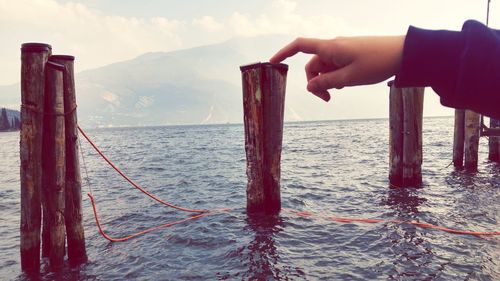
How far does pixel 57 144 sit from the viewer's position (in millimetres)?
5371

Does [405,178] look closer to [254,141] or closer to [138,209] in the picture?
[254,141]

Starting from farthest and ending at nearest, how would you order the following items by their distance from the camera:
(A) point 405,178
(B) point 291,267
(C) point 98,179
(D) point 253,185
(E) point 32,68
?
(C) point 98,179 → (A) point 405,178 → (D) point 253,185 → (B) point 291,267 → (E) point 32,68

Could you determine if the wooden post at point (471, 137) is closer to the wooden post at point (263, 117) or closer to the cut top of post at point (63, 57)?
the wooden post at point (263, 117)

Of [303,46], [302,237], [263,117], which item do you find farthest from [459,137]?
[303,46]

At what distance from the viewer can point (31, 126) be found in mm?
5156

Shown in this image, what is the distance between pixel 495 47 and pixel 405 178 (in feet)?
33.9

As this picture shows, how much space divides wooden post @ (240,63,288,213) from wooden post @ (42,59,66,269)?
11.6 feet

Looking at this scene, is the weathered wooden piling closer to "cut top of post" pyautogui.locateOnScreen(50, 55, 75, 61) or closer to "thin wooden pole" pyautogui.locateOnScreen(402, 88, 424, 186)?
"thin wooden pole" pyautogui.locateOnScreen(402, 88, 424, 186)

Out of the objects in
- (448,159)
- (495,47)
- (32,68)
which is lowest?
(448,159)

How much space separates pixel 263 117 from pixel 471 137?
911 cm

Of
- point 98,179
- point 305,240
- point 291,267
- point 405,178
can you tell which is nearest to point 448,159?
point 405,178

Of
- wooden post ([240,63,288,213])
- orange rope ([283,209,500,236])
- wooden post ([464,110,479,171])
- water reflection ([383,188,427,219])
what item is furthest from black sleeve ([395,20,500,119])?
wooden post ([464,110,479,171])

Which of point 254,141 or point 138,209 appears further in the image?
point 138,209

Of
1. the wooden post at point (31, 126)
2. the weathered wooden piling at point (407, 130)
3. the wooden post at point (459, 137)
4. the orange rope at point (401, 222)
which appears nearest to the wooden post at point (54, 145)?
the wooden post at point (31, 126)
